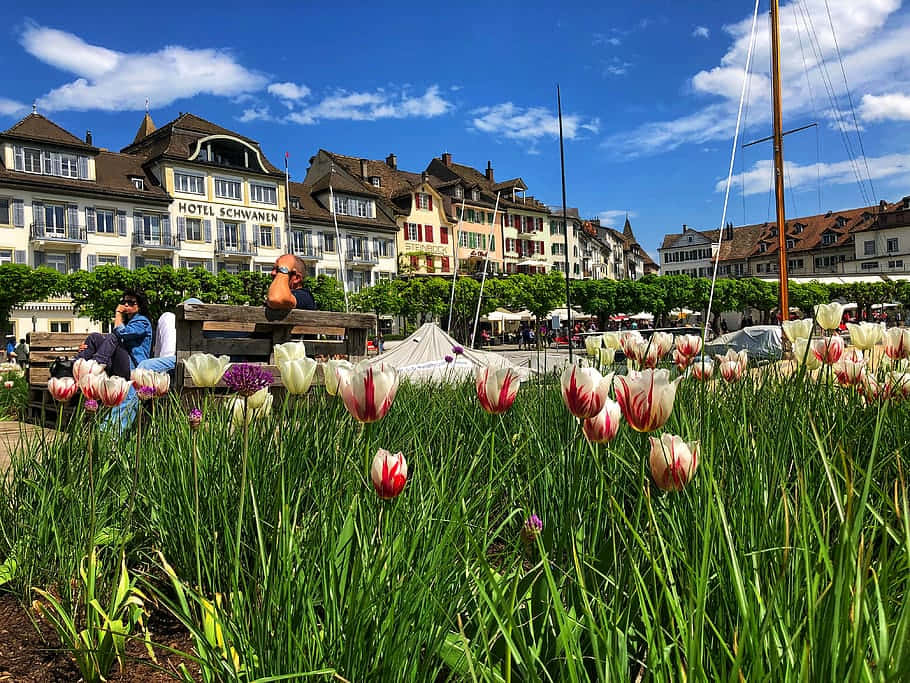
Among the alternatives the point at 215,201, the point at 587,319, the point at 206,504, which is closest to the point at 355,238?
the point at 215,201

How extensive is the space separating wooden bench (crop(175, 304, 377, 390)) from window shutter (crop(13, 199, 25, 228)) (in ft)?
126

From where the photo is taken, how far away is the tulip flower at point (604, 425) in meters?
1.24

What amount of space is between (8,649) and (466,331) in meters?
47.0

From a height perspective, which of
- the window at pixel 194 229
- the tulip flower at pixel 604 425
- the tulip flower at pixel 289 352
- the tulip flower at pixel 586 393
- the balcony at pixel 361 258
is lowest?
the tulip flower at pixel 604 425

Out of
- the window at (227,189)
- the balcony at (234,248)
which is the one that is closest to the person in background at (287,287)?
the balcony at (234,248)

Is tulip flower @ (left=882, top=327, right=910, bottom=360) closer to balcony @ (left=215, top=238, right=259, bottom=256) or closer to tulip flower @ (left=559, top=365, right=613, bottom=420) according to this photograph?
tulip flower @ (left=559, top=365, right=613, bottom=420)

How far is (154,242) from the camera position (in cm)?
4156

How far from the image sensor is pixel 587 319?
5472 cm

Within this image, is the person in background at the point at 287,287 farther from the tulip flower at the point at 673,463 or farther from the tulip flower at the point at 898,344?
the tulip flower at the point at 673,463

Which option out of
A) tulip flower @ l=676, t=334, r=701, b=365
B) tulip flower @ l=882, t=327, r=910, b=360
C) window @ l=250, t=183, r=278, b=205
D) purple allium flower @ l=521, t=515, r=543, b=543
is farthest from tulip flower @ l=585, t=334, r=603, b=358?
window @ l=250, t=183, r=278, b=205

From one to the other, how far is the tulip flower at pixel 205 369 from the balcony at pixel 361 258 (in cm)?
4924

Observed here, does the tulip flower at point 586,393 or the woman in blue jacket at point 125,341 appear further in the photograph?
the woman in blue jacket at point 125,341

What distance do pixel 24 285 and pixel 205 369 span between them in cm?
3730

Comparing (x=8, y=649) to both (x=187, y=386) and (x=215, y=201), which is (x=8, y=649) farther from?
(x=215, y=201)
